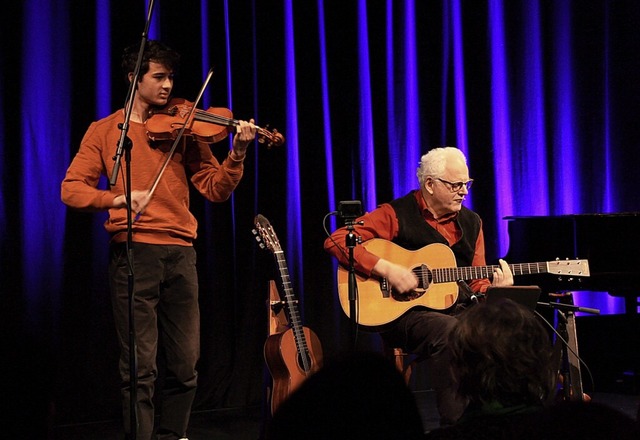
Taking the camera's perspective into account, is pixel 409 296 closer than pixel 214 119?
No

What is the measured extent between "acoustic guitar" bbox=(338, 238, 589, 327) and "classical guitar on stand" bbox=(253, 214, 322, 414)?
0.92 ft

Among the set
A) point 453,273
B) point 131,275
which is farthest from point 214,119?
point 453,273

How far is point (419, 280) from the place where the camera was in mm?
4227

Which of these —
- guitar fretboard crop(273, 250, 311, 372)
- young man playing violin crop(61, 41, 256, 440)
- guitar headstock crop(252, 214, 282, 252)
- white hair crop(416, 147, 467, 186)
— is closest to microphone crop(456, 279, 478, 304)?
white hair crop(416, 147, 467, 186)

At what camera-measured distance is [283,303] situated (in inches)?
173

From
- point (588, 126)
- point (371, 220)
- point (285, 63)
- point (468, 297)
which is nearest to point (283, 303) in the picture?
point (371, 220)

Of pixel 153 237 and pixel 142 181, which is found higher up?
pixel 142 181

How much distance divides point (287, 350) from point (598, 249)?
234cm

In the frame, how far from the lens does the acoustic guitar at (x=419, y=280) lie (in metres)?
4.19

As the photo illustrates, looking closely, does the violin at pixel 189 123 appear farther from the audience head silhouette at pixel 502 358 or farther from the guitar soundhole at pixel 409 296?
the audience head silhouette at pixel 502 358

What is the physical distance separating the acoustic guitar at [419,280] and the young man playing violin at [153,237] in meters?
0.93

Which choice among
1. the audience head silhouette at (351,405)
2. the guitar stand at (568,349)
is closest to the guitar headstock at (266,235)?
the guitar stand at (568,349)

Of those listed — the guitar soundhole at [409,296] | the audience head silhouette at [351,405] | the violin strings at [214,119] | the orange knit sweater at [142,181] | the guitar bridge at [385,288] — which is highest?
the violin strings at [214,119]

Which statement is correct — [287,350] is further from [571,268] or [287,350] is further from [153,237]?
[571,268]
